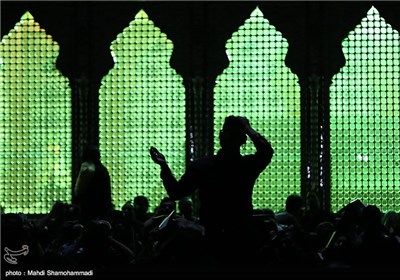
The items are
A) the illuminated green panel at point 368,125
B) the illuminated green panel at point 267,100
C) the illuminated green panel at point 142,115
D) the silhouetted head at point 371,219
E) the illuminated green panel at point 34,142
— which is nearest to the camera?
the silhouetted head at point 371,219

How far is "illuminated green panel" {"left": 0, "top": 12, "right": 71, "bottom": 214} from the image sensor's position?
65.8ft

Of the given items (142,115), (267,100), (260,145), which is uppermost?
(267,100)

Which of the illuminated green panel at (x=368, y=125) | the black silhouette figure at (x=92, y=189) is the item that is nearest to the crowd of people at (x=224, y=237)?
the black silhouette figure at (x=92, y=189)

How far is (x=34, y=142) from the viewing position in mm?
20203

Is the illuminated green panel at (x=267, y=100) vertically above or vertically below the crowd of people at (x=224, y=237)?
above

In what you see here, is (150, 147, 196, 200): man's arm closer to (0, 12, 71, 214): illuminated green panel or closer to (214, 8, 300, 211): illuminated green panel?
(214, 8, 300, 211): illuminated green panel

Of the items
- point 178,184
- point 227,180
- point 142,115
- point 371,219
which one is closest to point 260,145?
point 227,180

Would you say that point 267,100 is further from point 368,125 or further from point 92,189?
point 92,189

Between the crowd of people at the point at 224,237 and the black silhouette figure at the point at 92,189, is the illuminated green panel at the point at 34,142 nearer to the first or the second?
the black silhouette figure at the point at 92,189

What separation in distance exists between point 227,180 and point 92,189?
6.27 meters

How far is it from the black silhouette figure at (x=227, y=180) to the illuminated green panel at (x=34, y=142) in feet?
40.6

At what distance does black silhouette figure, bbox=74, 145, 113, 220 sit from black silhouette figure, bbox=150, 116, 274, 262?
6011 mm

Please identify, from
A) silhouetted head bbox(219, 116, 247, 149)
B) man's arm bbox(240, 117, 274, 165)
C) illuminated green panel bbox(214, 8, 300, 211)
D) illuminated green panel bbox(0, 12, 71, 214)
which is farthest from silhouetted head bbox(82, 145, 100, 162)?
man's arm bbox(240, 117, 274, 165)

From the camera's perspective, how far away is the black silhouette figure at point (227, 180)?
7707mm
